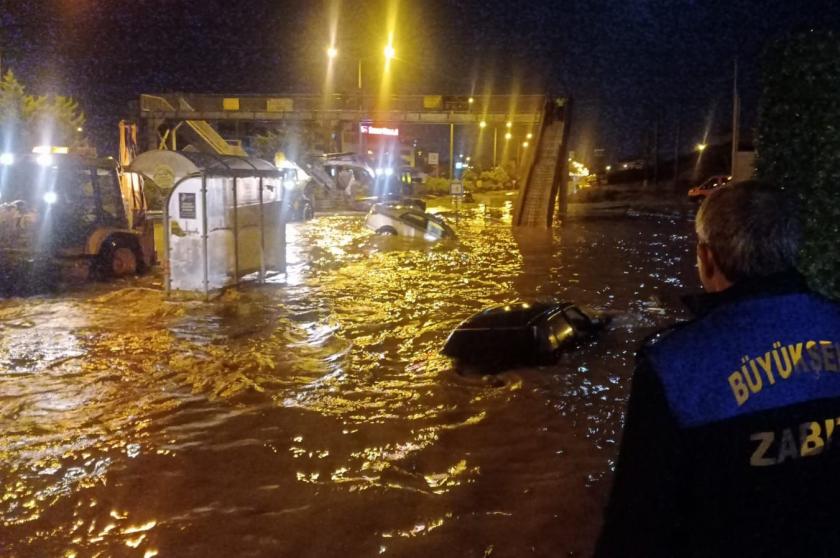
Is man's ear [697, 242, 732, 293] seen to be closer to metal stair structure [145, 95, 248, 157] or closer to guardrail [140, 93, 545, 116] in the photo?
metal stair structure [145, 95, 248, 157]

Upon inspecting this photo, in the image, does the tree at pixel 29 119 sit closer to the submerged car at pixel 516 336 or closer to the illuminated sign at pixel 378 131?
the illuminated sign at pixel 378 131

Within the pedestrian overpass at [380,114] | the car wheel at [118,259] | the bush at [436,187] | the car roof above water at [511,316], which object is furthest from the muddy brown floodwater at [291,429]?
the bush at [436,187]

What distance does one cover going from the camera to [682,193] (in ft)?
186

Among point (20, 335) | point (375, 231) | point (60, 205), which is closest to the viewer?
point (20, 335)

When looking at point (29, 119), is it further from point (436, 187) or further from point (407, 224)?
point (436, 187)

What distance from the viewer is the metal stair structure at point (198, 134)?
121 ft

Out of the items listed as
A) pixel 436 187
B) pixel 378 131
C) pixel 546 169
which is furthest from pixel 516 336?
pixel 378 131

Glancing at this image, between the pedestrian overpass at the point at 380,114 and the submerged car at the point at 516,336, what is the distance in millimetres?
23348

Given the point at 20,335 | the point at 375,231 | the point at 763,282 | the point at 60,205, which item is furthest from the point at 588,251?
the point at 763,282

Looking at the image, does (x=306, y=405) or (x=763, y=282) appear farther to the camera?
(x=306, y=405)

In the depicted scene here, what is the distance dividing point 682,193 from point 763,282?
58.0 metres

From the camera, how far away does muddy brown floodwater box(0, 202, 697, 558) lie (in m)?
5.46

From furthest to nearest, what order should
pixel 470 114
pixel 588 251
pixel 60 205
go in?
pixel 470 114 → pixel 588 251 → pixel 60 205

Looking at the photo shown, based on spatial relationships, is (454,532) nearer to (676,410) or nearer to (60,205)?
(676,410)
